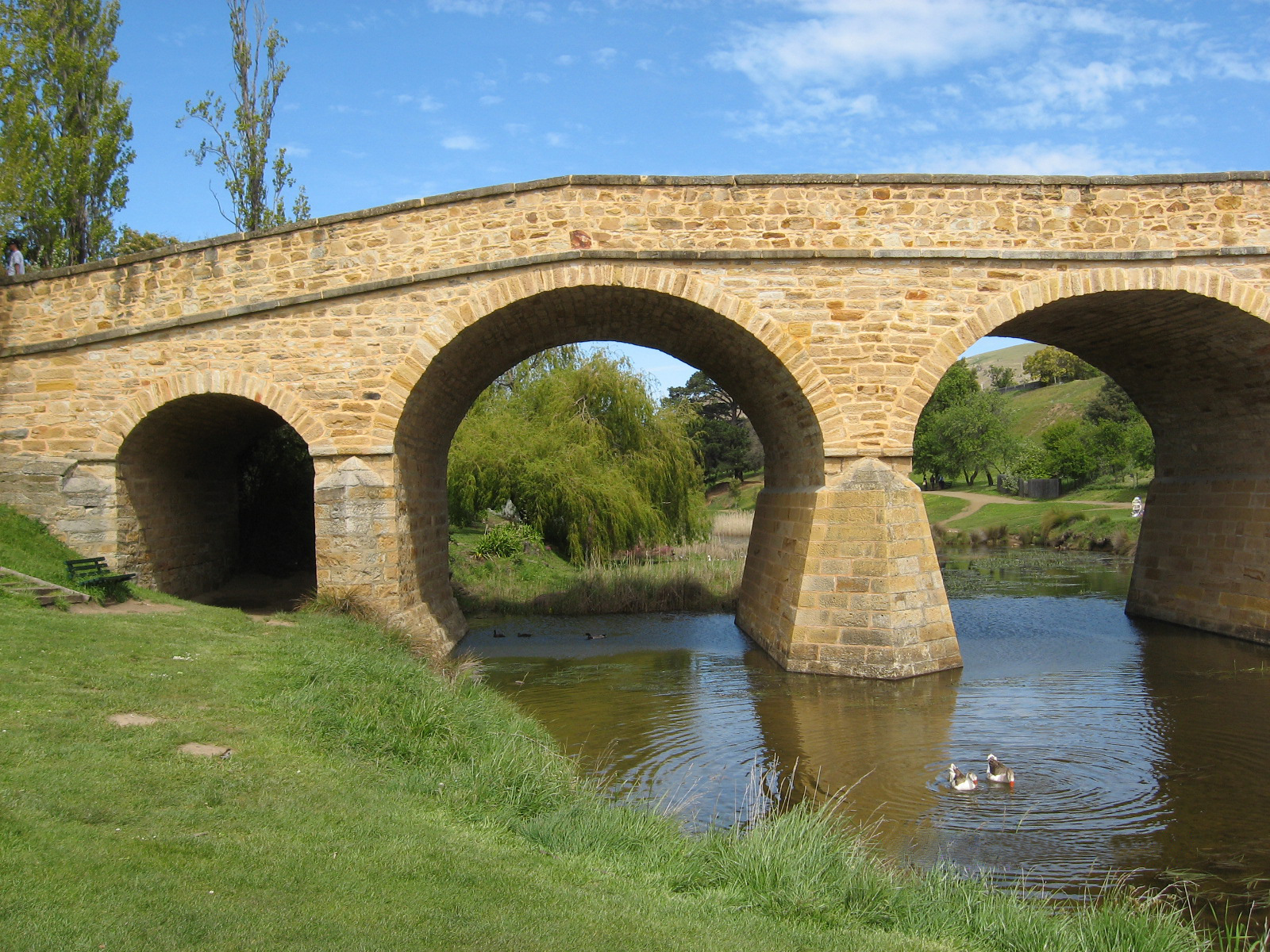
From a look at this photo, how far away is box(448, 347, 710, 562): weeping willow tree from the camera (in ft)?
63.7

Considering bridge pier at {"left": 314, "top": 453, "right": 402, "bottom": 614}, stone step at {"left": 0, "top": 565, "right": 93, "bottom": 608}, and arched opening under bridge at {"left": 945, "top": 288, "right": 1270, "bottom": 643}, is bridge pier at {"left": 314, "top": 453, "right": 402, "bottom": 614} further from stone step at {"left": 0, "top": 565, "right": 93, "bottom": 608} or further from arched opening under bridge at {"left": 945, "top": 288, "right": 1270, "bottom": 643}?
arched opening under bridge at {"left": 945, "top": 288, "right": 1270, "bottom": 643}

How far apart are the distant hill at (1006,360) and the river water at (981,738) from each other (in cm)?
8056

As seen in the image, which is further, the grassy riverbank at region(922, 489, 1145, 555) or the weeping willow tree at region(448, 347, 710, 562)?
the grassy riverbank at region(922, 489, 1145, 555)

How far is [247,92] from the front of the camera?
19.7 m

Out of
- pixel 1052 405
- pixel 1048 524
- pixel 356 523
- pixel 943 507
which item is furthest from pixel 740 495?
pixel 356 523

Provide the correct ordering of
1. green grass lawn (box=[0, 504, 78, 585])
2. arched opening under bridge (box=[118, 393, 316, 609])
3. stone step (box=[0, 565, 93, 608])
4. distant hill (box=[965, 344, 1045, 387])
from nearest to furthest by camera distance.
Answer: stone step (box=[0, 565, 93, 608])
green grass lawn (box=[0, 504, 78, 585])
arched opening under bridge (box=[118, 393, 316, 609])
distant hill (box=[965, 344, 1045, 387])

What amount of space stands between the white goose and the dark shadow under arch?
3992 mm

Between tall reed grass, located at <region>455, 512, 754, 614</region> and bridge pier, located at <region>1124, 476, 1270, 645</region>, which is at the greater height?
bridge pier, located at <region>1124, 476, 1270, 645</region>

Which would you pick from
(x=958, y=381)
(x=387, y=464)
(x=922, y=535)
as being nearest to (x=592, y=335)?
(x=387, y=464)

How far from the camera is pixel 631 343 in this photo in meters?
14.1

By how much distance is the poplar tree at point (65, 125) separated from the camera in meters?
16.1

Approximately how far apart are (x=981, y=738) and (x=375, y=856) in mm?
5773

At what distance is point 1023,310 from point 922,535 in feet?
8.80

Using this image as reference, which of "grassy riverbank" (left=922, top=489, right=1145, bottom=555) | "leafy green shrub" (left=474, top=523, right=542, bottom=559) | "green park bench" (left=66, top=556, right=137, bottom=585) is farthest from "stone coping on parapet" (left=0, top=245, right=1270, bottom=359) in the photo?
"grassy riverbank" (left=922, top=489, right=1145, bottom=555)
